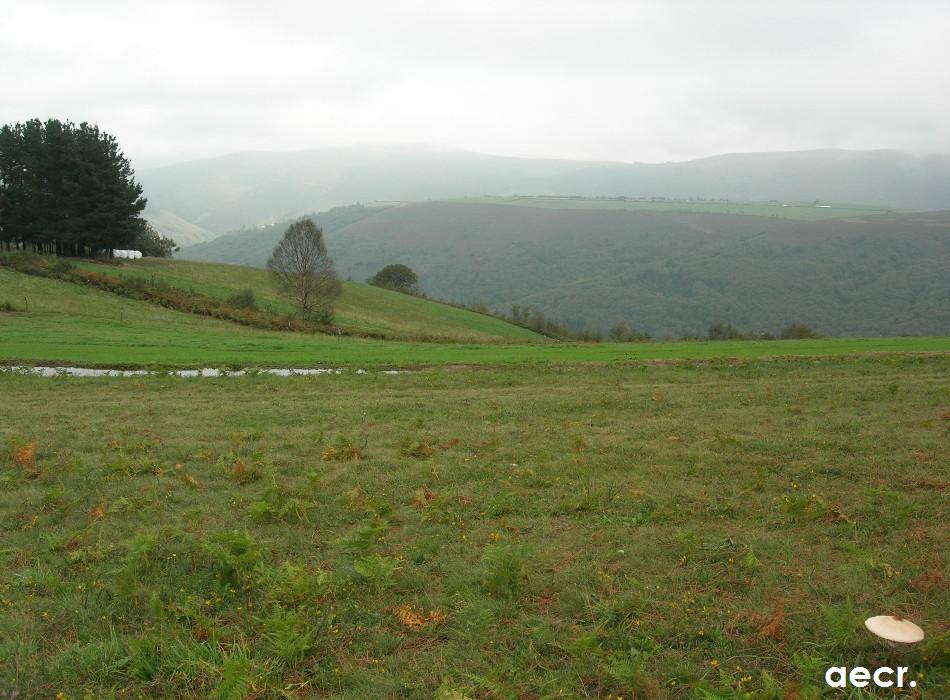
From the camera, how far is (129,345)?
3284cm

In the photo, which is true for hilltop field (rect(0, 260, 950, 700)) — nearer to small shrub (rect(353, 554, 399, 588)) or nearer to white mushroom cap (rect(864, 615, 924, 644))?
small shrub (rect(353, 554, 399, 588))

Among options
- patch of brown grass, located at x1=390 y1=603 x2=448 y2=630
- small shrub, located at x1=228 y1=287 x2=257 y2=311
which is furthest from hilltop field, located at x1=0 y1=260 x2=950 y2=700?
small shrub, located at x1=228 y1=287 x2=257 y2=311

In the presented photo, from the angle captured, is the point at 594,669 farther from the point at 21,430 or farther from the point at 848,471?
the point at 21,430

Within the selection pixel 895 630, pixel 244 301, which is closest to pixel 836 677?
pixel 895 630

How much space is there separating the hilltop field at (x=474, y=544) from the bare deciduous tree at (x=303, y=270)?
43072mm

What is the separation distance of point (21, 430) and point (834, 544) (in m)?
15.4

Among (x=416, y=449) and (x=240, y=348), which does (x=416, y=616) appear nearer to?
(x=416, y=449)

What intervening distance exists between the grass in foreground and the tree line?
63591 mm

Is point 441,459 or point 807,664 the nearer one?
point 807,664

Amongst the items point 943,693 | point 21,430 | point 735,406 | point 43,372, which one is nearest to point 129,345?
point 43,372

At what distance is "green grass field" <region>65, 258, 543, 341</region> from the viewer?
63.7 m

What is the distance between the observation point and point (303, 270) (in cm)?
6031

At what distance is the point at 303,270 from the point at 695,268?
352 ft

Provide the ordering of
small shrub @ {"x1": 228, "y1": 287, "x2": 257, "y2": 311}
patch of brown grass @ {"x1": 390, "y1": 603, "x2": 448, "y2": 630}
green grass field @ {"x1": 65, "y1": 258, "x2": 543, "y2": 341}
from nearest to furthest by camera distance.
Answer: patch of brown grass @ {"x1": 390, "y1": 603, "x2": 448, "y2": 630} → small shrub @ {"x1": 228, "y1": 287, "x2": 257, "y2": 311} → green grass field @ {"x1": 65, "y1": 258, "x2": 543, "y2": 341}
